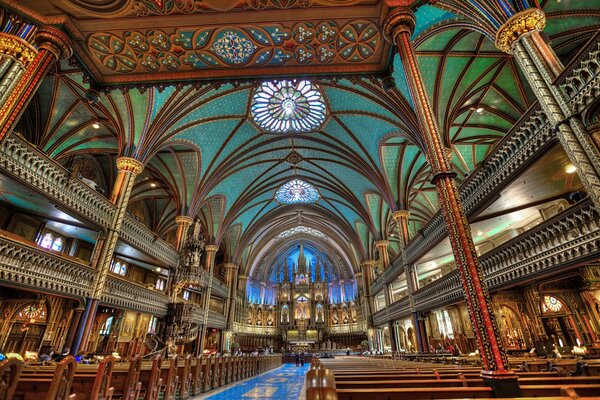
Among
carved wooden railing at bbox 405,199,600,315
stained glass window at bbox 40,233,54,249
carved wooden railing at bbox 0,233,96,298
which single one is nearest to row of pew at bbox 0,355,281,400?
carved wooden railing at bbox 0,233,96,298

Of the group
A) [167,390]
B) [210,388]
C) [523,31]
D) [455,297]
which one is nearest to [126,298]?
[210,388]

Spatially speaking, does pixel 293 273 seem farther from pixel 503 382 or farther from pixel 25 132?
pixel 503 382

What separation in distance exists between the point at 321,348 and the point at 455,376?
97.8 ft

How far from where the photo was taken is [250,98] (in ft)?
53.7

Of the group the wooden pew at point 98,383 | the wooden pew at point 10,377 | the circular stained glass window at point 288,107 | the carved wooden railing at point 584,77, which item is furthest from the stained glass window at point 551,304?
the wooden pew at point 10,377

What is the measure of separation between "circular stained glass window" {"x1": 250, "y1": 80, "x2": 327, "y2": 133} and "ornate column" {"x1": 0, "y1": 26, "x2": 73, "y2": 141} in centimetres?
1017

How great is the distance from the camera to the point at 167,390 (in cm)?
580

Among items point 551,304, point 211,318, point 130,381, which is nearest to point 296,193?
point 211,318

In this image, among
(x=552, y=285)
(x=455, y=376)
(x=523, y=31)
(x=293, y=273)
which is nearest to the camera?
(x=455, y=376)

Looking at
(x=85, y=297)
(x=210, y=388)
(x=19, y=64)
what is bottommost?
(x=210, y=388)

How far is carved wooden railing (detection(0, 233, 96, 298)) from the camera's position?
285 inches

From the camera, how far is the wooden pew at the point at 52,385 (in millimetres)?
3189

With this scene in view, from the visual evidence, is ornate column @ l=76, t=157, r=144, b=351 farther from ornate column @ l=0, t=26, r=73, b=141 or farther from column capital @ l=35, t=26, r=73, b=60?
column capital @ l=35, t=26, r=73, b=60

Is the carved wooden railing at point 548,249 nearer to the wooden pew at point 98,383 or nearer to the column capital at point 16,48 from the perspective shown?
the wooden pew at point 98,383
